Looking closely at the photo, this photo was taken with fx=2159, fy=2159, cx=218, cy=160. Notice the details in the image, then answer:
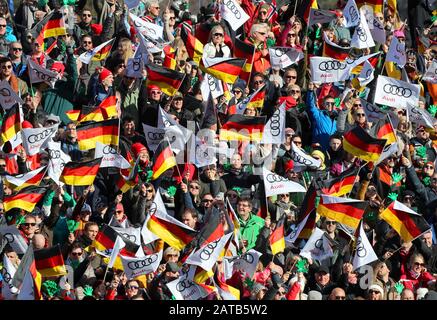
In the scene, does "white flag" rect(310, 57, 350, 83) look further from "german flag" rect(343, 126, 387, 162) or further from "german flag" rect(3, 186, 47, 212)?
"german flag" rect(3, 186, 47, 212)

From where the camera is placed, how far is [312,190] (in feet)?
83.7

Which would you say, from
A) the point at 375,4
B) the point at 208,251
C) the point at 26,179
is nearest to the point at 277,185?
the point at 208,251

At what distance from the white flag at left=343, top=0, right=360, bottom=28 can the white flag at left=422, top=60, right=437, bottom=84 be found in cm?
120

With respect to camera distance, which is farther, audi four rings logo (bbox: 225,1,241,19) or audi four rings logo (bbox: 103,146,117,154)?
audi four rings logo (bbox: 225,1,241,19)

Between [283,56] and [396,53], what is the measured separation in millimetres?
1503

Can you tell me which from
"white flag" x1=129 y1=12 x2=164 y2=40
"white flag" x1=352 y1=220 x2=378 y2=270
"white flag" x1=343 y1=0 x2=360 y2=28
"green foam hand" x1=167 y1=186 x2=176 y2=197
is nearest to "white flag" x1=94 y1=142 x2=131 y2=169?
"green foam hand" x1=167 y1=186 x2=176 y2=197

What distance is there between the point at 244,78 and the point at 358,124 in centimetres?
169

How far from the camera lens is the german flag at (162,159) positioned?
1018 inches

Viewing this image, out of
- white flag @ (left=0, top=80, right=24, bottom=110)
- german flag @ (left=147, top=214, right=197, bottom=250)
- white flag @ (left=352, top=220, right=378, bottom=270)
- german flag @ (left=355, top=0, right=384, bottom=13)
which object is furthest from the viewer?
german flag @ (left=355, top=0, right=384, bottom=13)

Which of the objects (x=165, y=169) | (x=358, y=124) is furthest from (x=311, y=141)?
(x=165, y=169)

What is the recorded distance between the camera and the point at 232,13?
2886 cm

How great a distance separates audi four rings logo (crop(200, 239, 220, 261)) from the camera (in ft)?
78.1

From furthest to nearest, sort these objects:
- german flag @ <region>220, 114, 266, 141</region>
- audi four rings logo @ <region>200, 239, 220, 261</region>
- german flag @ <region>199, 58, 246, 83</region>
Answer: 1. german flag @ <region>199, 58, 246, 83</region>
2. german flag @ <region>220, 114, 266, 141</region>
3. audi four rings logo @ <region>200, 239, 220, 261</region>

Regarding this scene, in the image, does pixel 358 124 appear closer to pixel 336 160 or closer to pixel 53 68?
pixel 336 160
